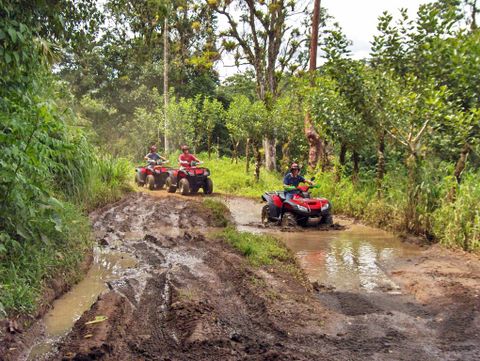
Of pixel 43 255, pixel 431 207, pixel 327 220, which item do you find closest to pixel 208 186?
pixel 327 220

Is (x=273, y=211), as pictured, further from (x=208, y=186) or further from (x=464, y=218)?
(x=208, y=186)

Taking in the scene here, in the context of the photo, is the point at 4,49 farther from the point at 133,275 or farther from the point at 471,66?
the point at 471,66

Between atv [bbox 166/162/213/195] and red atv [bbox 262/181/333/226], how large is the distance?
5662 millimetres

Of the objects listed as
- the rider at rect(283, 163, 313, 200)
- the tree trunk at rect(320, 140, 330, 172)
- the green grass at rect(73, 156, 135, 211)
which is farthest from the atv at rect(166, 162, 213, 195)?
the rider at rect(283, 163, 313, 200)

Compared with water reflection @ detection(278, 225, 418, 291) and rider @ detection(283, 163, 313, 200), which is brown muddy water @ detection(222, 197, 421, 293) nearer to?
water reflection @ detection(278, 225, 418, 291)

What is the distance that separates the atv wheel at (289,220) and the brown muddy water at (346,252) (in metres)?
0.22

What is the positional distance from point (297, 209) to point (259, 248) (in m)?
3.32

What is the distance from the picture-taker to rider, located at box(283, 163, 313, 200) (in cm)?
1174

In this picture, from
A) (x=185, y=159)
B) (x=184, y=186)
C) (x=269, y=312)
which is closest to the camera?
(x=269, y=312)

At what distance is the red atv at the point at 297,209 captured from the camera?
1141 centimetres

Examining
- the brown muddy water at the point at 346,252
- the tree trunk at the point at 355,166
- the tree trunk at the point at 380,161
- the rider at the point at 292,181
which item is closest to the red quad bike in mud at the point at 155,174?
the brown muddy water at the point at 346,252

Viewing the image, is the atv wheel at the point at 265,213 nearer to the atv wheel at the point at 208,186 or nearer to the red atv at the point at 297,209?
the red atv at the point at 297,209

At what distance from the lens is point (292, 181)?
12062 millimetres

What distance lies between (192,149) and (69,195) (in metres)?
21.3
